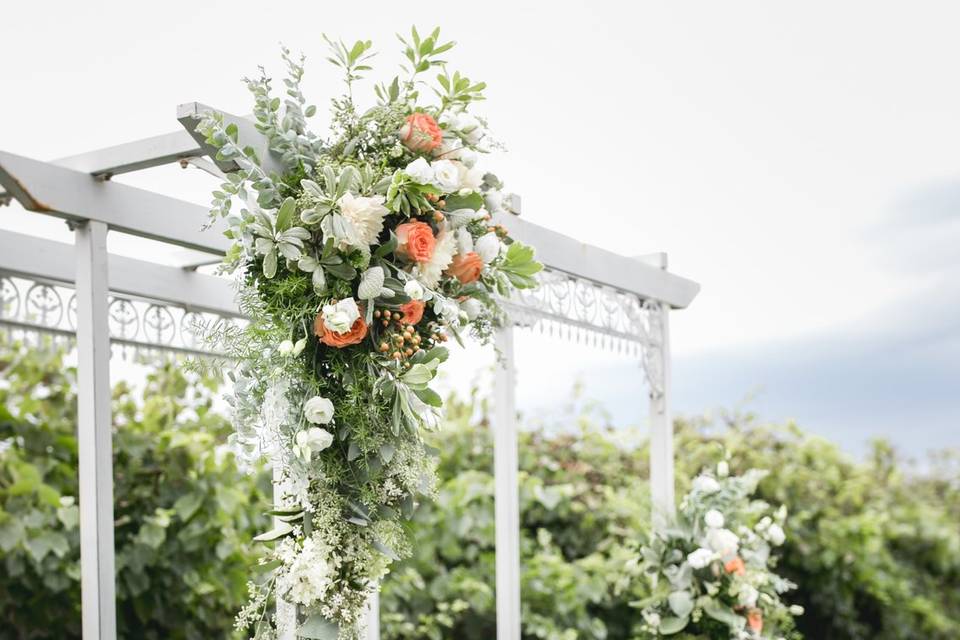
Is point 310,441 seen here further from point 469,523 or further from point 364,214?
point 469,523

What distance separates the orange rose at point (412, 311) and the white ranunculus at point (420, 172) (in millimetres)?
235

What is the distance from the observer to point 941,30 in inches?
292

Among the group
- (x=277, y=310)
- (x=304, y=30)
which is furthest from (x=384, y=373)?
(x=304, y=30)

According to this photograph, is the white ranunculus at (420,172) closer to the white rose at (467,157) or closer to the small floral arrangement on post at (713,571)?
the white rose at (467,157)

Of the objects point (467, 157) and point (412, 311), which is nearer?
point (412, 311)

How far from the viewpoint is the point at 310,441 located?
1891mm

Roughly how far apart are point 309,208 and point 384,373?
1.12ft

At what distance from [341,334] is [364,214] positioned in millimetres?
231

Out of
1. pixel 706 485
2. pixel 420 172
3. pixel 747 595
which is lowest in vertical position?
pixel 747 595

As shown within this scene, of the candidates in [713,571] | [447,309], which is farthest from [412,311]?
[713,571]

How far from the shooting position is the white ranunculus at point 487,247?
7.18 ft

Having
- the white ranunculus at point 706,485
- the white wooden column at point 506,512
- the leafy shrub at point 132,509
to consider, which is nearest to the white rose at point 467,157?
the white wooden column at point 506,512

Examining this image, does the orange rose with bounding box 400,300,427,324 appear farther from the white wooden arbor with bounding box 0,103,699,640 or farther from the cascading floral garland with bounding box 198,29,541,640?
the white wooden arbor with bounding box 0,103,699,640

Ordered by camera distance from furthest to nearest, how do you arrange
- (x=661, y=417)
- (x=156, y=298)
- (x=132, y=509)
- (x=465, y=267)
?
1. (x=132, y=509)
2. (x=661, y=417)
3. (x=156, y=298)
4. (x=465, y=267)
